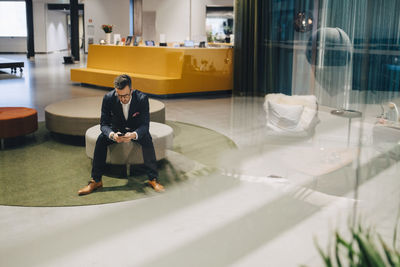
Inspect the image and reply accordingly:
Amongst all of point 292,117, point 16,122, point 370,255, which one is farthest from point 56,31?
point 370,255

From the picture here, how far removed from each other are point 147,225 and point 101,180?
3.08ft

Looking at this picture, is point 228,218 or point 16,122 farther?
point 16,122

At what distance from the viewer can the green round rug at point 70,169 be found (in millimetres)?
3486

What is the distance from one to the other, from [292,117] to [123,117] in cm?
222

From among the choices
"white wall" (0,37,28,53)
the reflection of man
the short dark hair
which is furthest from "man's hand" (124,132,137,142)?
"white wall" (0,37,28,53)

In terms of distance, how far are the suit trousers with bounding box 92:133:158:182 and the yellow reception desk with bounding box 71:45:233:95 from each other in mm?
4938

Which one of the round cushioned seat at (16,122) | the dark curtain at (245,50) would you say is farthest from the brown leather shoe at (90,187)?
the dark curtain at (245,50)

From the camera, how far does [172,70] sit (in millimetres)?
9016

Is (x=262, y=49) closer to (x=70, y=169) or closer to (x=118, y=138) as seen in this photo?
(x=70, y=169)

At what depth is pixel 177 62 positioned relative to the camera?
8.98 metres

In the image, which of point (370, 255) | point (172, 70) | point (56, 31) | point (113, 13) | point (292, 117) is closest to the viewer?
point (370, 255)

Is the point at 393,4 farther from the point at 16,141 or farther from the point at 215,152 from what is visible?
the point at 16,141

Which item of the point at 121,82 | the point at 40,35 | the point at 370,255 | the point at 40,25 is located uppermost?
the point at 40,25

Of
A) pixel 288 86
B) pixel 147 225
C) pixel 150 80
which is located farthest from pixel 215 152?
pixel 288 86
